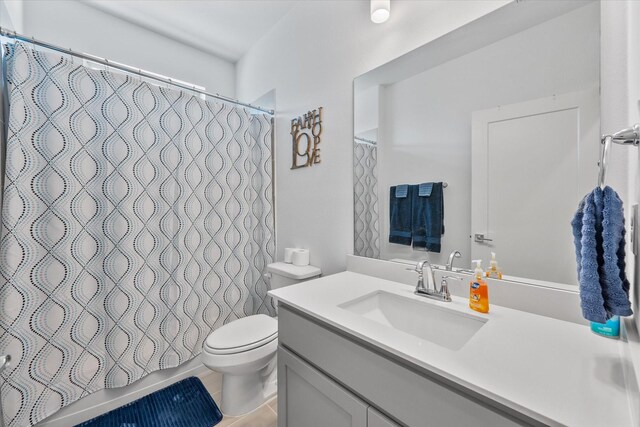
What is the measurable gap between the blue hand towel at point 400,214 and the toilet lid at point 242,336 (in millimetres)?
896

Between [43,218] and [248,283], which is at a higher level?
[43,218]

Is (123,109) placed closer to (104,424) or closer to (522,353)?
(104,424)

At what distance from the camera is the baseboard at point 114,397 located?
4.75ft

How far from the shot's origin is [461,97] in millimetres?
1143

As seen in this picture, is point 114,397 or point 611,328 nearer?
point 611,328

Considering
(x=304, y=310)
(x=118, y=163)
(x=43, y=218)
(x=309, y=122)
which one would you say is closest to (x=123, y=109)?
(x=118, y=163)

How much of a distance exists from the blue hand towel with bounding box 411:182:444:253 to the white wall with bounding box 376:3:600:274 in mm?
31

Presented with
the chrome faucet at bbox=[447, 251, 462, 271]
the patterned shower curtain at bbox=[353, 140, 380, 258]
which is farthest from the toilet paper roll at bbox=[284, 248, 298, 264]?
the chrome faucet at bbox=[447, 251, 462, 271]

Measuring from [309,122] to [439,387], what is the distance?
5.32ft

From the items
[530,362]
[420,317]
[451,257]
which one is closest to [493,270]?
[451,257]

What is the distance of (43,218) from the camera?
133cm

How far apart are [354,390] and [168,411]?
1.36m

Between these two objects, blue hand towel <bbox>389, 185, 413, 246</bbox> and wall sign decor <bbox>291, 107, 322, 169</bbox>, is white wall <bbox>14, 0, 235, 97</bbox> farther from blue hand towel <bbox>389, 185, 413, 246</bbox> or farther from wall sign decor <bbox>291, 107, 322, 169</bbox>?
blue hand towel <bbox>389, 185, 413, 246</bbox>

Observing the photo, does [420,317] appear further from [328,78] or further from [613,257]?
[328,78]
